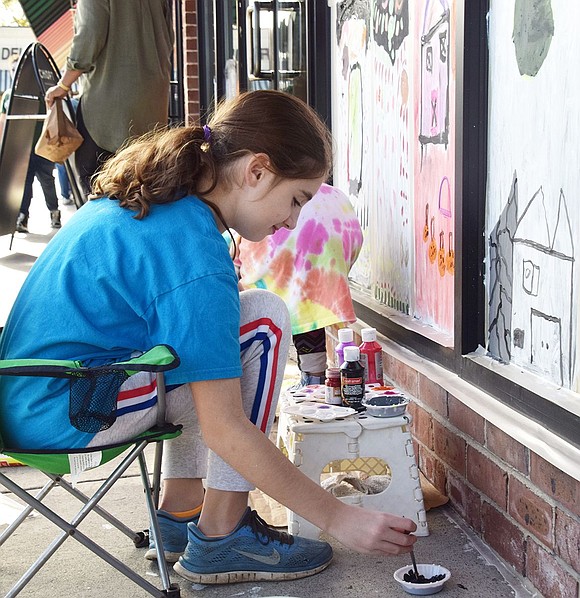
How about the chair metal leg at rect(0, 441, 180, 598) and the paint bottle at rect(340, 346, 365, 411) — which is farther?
the paint bottle at rect(340, 346, 365, 411)

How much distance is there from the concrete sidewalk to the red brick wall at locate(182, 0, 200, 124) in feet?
20.1

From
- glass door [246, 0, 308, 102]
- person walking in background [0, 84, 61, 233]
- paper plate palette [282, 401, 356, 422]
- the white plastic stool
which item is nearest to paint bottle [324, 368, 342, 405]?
paper plate palette [282, 401, 356, 422]

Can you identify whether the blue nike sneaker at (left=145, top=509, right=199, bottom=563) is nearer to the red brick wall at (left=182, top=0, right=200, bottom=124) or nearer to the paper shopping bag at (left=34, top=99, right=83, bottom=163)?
the paper shopping bag at (left=34, top=99, right=83, bottom=163)

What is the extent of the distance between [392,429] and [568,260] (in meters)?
0.73

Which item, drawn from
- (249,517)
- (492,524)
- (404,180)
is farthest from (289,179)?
(404,180)

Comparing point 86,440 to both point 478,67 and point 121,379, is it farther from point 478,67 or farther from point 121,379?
point 478,67

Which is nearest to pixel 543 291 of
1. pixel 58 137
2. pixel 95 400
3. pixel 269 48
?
pixel 95 400

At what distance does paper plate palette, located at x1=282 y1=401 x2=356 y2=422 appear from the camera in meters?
2.54

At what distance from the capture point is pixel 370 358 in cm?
296

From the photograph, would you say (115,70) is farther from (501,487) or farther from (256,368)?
(501,487)

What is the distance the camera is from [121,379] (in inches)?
75.6

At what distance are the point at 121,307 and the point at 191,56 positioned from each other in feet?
22.4

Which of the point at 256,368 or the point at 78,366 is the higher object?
the point at 78,366

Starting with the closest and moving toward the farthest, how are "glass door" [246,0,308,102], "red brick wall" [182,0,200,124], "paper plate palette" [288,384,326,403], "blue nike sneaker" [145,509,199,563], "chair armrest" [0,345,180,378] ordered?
"chair armrest" [0,345,180,378] → "blue nike sneaker" [145,509,199,563] → "paper plate palette" [288,384,326,403] → "glass door" [246,0,308,102] → "red brick wall" [182,0,200,124]
